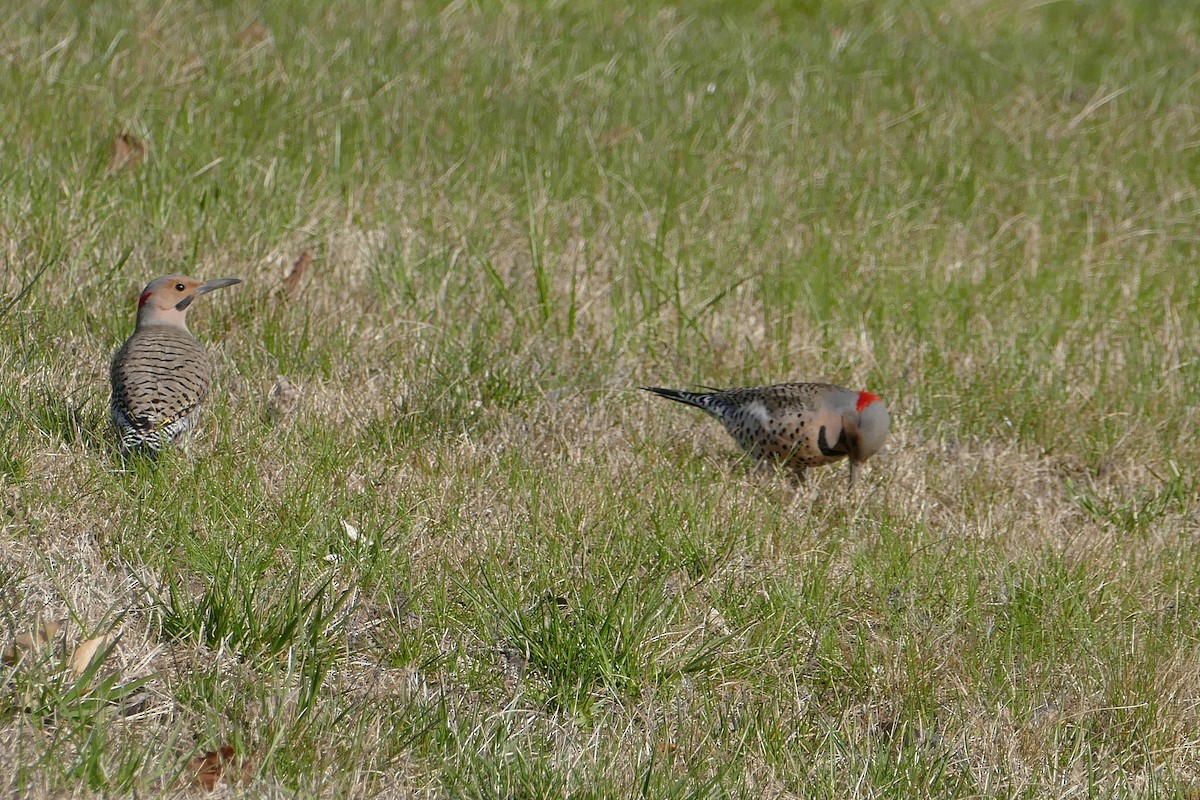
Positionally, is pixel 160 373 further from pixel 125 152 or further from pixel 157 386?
pixel 125 152

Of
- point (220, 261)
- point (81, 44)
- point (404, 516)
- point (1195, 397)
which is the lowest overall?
point (1195, 397)

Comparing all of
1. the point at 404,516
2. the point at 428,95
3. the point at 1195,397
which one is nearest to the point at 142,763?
the point at 404,516

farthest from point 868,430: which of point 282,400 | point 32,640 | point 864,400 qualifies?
point 32,640

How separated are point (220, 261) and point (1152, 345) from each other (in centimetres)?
435

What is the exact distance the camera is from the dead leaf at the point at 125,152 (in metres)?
6.58

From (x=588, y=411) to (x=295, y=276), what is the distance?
156 centimetres

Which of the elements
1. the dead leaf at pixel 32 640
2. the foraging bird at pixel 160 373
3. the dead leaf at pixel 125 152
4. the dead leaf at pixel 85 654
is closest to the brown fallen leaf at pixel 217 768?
the dead leaf at pixel 85 654

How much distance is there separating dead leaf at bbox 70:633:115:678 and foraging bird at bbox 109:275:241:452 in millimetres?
1131

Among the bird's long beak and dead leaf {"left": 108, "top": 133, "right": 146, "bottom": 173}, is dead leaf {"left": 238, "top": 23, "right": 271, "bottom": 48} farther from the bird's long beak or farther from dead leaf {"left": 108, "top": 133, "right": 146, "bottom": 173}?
the bird's long beak

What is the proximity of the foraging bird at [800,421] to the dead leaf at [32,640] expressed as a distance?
273 centimetres

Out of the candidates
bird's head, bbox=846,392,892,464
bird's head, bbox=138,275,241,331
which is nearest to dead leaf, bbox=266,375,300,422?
bird's head, bbox=138,275,241,331

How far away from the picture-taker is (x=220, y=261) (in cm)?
614

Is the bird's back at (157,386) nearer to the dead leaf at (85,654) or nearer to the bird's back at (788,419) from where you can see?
the dead leaf at (85,654)

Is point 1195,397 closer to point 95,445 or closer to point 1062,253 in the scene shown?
point 1062,253
